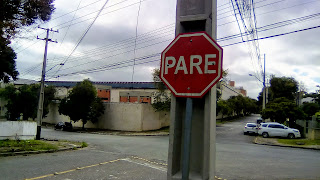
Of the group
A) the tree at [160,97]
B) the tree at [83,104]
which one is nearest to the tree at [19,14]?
the tree at [160,97]

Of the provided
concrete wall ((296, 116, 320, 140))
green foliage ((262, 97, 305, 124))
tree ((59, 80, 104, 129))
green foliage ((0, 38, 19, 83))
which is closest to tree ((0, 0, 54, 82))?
green foliage ((0, 38, 19, 83))

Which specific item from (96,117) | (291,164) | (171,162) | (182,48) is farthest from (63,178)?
(96,117)

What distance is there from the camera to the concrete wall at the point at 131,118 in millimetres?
34062

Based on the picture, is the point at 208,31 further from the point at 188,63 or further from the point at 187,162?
the point at 187,162

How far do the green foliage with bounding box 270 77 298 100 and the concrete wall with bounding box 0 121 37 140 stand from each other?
1527 inches

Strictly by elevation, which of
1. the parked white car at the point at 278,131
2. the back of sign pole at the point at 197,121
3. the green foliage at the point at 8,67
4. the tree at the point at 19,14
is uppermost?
the tree at the point at 19,14

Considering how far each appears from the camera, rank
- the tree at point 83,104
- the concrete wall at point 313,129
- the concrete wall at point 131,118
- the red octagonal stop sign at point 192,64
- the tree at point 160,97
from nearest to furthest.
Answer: the red octagonal stop sign at point 192,64 → the concrete wall at point 313,129 → the tree at point 160,97 → the concrete wall at point 131,118 → the tree at point 83,104

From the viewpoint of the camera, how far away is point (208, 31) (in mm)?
2875

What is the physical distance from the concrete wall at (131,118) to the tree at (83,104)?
1570mm

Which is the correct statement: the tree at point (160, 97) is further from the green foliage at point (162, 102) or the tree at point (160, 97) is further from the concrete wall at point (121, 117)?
the concrete wall at point (121, 117)

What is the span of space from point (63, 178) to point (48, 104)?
4330 centimetres

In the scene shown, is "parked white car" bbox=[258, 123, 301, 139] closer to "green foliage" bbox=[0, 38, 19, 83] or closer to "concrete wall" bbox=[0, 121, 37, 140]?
"concrete wall" bbox=[0, 121, 37, 140]

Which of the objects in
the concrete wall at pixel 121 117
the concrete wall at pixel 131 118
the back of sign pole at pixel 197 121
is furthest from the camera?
the concrete wall at pixel 121 117

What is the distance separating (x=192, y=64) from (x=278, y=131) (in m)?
25.6
